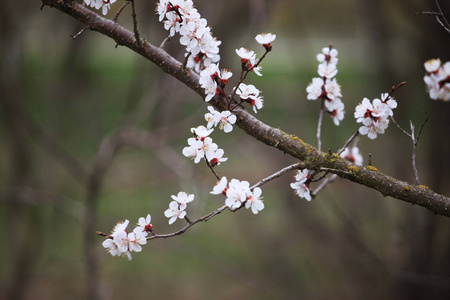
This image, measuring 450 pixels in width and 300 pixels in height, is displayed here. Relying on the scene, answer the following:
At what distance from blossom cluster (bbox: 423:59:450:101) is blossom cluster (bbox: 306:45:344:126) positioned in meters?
0.44

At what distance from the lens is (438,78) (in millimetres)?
1159

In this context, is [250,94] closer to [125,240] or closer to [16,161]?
[125,240]

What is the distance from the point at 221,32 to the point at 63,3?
2482 millimetres

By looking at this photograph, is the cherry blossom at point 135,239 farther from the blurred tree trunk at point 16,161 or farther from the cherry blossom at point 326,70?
the blurred tree trunk at point 16,161

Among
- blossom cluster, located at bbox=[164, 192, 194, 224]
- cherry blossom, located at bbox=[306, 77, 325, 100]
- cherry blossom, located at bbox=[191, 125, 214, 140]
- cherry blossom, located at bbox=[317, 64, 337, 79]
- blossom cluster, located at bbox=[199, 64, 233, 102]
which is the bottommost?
blossom cluster, located at bbox=[164, 192, 194, 224]

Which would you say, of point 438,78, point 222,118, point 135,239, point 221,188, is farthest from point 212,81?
point 438,78

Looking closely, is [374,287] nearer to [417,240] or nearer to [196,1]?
[417,240]

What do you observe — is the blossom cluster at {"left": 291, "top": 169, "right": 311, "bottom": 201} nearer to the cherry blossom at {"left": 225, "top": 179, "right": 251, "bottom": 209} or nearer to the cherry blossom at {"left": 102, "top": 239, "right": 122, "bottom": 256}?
the cherry blossom at {"left": 225, "top": 179, "right": 251, "bottom": 209}

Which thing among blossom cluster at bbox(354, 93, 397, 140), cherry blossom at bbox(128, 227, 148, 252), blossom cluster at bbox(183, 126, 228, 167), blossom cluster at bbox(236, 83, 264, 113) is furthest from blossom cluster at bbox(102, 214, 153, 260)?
blossom cluster at bbox(354, 93, 397, 140)

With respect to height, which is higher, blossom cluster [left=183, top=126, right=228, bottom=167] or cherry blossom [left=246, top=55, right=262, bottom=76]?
cherry blossom [left=246, top=55, right=262, bottom=76]

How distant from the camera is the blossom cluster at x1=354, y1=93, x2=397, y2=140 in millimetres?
1322

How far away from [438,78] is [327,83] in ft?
1.60

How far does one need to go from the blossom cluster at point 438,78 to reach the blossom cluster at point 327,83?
435 mm

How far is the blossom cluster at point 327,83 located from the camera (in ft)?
5.16
